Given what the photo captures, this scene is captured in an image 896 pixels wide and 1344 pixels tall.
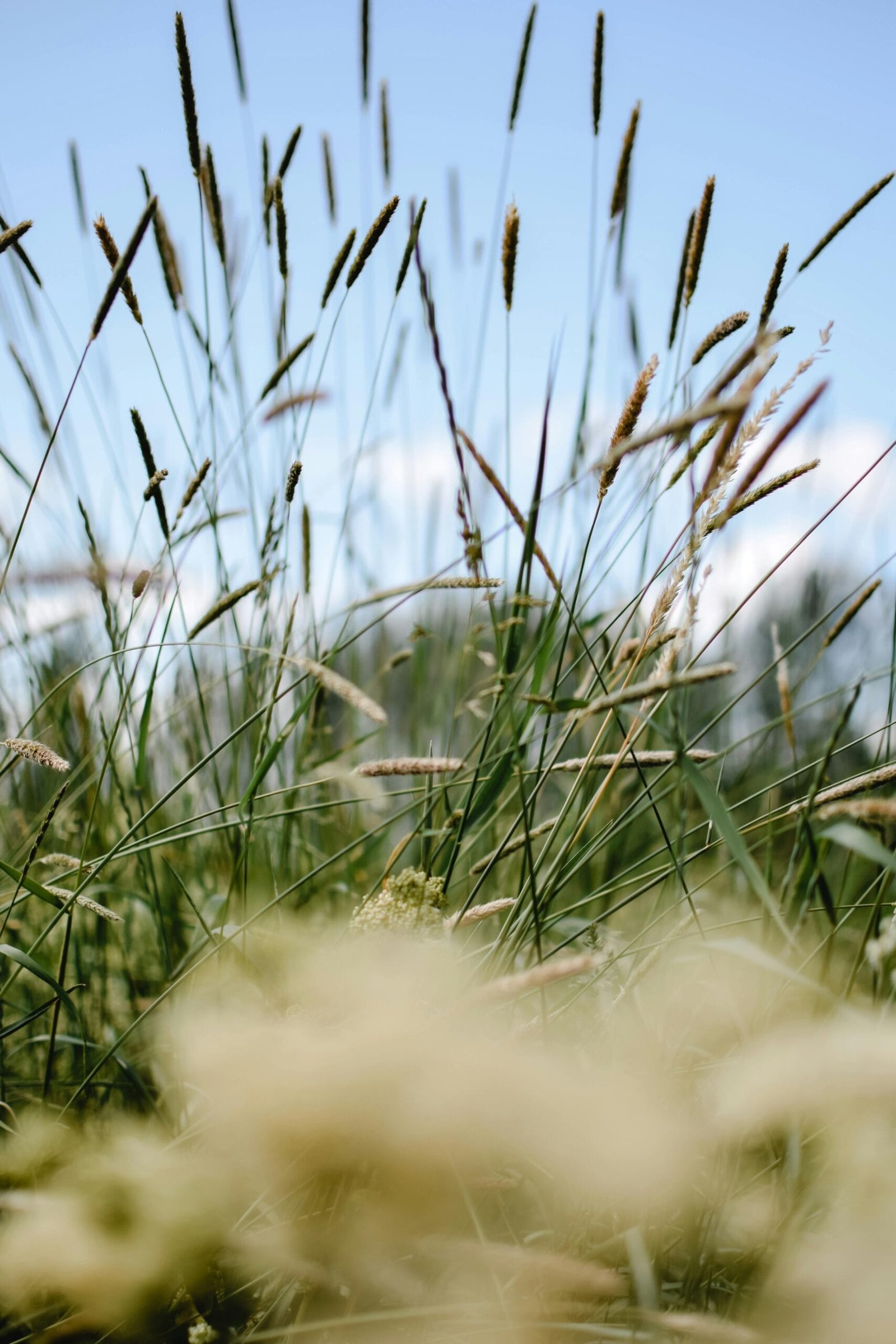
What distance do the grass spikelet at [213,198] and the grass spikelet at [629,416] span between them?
535mm

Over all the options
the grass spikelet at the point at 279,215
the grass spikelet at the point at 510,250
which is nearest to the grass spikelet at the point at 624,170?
the grass spikelet at the point at 510,250

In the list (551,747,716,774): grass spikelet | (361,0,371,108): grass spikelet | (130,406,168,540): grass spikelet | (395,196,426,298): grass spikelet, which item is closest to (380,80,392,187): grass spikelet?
(361,0,371,108): grass spikelet

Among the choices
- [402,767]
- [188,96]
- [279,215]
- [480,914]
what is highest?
[188,96]

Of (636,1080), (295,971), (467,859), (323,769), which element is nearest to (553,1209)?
(636,1080)

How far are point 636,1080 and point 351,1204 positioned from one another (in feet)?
0.54

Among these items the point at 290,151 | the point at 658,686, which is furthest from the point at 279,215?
the point at 658,686

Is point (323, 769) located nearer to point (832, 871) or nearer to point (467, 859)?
point (467, 859)

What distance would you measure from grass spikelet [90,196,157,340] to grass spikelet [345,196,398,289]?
0.19 meters

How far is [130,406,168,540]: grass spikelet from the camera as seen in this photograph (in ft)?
2.10

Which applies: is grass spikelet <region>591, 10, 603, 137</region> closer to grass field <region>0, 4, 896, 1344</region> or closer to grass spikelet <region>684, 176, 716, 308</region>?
grass field <region>0, 4, 896, 1344</region>

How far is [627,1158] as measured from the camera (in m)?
0.35

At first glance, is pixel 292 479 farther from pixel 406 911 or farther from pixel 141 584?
pixel 406 911

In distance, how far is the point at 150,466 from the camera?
70 cm

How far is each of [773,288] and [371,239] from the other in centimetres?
34
